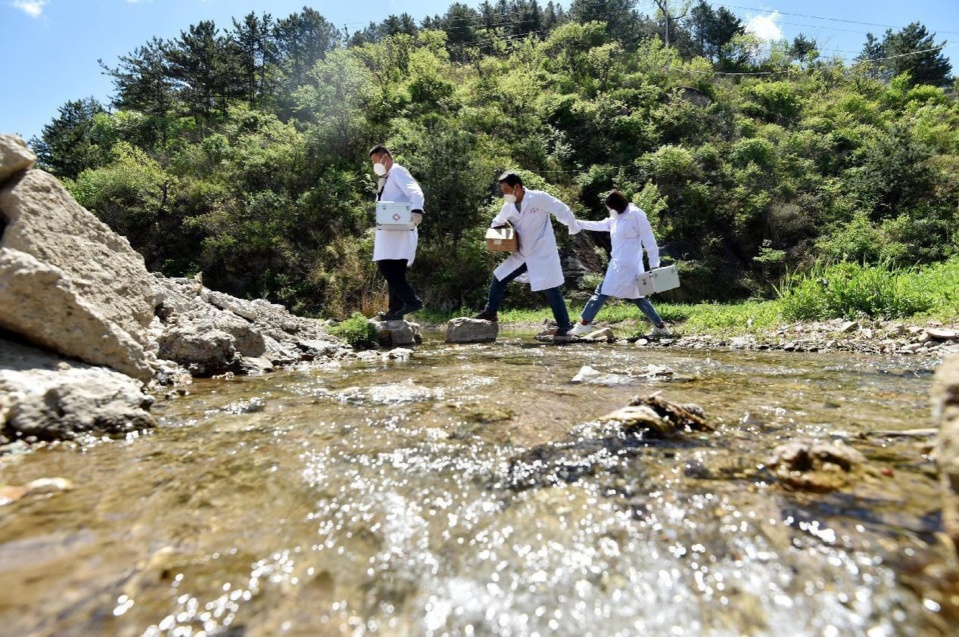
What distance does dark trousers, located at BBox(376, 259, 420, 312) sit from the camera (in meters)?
6.97

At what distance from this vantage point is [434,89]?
26156 mm

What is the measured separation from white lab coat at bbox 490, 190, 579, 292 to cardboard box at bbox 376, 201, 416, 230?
139cm

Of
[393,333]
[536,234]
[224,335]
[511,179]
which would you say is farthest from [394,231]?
[224,335]

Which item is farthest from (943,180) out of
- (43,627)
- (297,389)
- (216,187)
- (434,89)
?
(216,187)

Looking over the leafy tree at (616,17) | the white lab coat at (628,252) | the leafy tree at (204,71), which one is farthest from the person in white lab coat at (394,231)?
the leafy tree at (616,17)

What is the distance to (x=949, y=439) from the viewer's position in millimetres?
1187

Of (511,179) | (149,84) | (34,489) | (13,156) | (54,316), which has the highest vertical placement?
(149,84)

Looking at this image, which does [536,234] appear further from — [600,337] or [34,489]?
[34,489]

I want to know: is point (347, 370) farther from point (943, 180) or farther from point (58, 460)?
point (943, 180)

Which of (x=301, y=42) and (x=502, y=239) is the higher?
(x=301, y=42)

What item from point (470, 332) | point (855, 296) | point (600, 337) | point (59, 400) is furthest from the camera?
point (470, 332)

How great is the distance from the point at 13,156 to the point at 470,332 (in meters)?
5.73

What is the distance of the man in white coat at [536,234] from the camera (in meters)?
7.18

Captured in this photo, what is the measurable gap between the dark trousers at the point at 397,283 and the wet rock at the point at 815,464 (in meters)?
5.71
